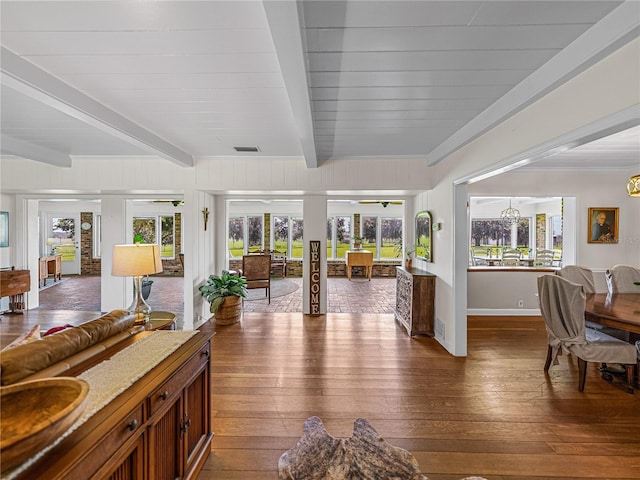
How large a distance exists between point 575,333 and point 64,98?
471 cm

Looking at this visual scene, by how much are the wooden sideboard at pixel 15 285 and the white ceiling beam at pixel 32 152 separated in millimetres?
1899

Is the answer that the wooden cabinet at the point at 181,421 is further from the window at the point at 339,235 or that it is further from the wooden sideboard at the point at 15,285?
the window at the point at 339,235

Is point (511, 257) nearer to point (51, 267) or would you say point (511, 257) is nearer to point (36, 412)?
point (36, 412)

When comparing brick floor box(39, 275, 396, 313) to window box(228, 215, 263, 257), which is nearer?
brick floor box(39, 275, 396, 313)

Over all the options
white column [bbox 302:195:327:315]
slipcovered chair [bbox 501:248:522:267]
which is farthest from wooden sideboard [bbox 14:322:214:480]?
slipcovered chair [bbox 501:248:522:267]

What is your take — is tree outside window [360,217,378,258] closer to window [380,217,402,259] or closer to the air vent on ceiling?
window [380,217,402,259]

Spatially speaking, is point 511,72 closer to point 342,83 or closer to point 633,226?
point 342,83

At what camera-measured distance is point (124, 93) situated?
2.25m

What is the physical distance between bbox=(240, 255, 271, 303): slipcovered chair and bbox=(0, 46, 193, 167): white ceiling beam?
9.79 feet

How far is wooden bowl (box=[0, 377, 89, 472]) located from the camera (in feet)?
2.29

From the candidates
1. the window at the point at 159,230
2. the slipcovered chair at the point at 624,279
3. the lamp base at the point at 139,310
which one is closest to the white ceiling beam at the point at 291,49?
the lamp base at the point at 139,310

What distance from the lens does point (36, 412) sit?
87cm

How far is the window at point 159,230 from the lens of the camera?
963cm

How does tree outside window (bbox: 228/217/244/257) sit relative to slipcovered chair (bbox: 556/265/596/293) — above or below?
above
